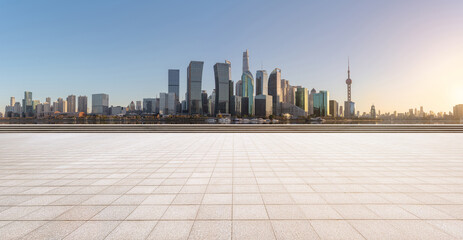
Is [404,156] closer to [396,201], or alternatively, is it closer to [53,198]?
[396,201]

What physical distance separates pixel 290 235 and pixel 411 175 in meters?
5.58

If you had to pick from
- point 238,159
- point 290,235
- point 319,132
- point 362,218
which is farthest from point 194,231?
point 319,132

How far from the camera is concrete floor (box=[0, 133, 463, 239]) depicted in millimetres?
3479

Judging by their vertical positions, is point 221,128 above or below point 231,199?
above

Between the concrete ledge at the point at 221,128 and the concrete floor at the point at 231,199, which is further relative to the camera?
the concrete ledge at the point at 221,128

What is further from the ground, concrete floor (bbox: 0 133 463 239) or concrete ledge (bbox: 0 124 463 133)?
concrete ledge (bbox: 0 124 463 133)

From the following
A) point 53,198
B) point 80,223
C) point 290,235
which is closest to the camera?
point 290,235

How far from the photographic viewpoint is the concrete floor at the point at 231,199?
Result: 3.48 m

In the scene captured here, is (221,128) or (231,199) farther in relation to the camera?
(221,128)

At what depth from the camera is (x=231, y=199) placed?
4707 mm

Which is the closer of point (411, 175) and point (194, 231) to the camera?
point (194, 231)

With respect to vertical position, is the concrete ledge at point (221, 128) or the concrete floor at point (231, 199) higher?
the concrete ledge at point (221, 128)

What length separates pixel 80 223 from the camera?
371cm

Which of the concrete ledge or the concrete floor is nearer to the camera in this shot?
the concrete floor
